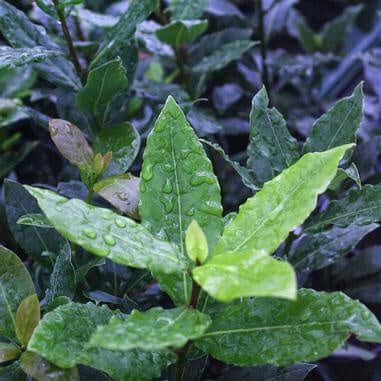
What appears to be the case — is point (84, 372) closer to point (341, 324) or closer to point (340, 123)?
point (341, 324)

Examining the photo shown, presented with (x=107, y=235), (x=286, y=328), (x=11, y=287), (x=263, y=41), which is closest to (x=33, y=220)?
(x=11, y=287)

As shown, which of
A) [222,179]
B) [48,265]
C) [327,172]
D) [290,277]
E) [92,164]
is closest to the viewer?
[290,277]

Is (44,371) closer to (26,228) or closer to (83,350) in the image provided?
(83,350)

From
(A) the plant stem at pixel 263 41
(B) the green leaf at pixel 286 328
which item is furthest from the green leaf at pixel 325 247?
(A) the plant stem at pixel 263 41

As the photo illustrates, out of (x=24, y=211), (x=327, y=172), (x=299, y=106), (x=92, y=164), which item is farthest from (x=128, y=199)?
(x=299, y=106)

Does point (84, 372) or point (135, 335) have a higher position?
point (135, 335)

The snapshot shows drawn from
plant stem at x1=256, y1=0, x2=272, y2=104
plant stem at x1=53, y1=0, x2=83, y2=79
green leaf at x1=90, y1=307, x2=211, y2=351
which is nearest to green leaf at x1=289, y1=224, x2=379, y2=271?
green leaf at x1=90, y1=307, x2=211, y2=351
